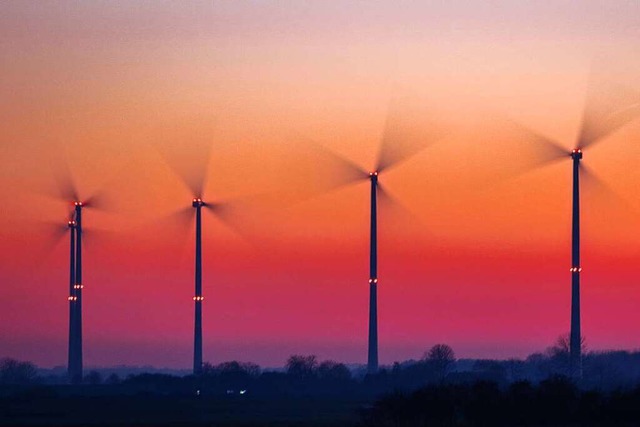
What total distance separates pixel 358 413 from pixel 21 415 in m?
21.8

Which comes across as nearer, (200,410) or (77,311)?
(200,410)

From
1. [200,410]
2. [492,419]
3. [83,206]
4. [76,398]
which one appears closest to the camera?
[492,419]

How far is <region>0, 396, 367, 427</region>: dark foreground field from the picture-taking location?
94.1 m

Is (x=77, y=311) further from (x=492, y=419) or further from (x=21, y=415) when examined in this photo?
(x=492, y=419)

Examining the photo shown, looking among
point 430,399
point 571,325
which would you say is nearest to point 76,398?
point 571,325

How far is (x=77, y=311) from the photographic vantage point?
149250mm

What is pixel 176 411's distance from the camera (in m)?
110

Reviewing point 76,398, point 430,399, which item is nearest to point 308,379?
point 76,398

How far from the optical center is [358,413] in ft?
335

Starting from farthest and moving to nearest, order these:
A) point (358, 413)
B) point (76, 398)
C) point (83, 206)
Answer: point (83, 206) → point (76, 398) → point (358, 413)

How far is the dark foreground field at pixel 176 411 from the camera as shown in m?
94.1

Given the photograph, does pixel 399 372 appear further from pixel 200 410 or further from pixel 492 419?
pixel 492 419

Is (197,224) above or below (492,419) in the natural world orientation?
above

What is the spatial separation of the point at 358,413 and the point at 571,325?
26.9 metres
